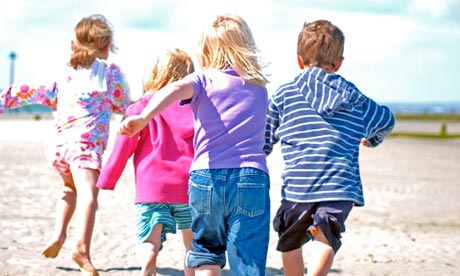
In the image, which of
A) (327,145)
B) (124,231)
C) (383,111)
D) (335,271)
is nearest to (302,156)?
(327,145)

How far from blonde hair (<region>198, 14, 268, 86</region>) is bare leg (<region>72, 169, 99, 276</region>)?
163cm

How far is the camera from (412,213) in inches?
408

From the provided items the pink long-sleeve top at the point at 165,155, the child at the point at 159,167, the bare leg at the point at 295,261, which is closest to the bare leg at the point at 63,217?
the child at the point at 159,167

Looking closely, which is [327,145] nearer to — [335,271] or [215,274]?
[215,274]

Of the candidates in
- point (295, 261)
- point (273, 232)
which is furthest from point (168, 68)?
point (273, 232)

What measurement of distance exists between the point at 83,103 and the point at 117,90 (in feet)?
0.92

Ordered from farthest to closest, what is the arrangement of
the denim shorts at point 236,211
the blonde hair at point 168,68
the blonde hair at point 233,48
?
the blonde hair at point 168,68 → the blonde hair at point 233,48 → the denim shorts at point 236,211

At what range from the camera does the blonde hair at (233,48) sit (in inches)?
161

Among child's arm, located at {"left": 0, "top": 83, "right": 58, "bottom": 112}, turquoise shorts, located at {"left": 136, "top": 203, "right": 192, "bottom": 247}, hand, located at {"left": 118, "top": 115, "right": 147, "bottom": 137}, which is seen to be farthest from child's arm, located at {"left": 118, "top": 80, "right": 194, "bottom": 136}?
child's arm, located at {"left": 0, "top": 83, "right": 58, "bottom": 112}

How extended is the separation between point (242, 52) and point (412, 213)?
6880 mm

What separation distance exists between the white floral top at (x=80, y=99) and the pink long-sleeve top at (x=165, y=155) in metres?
0.81

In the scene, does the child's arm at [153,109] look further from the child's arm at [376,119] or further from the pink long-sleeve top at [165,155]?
the child's arm at [376,119]

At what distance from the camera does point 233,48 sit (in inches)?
162

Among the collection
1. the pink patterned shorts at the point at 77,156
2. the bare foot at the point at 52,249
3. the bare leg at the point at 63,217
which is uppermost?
the pink patterned shorts at the point at 77,156
